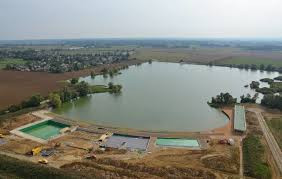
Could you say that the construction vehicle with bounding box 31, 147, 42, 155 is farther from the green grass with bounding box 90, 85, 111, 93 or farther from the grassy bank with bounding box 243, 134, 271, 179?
the green grass with bounding box 90, 85, 111, 93

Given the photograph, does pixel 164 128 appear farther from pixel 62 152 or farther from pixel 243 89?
pixel 243 89

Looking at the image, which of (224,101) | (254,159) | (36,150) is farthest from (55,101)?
(254,159)

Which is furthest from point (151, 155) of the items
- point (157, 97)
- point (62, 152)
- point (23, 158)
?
point (157, 97)

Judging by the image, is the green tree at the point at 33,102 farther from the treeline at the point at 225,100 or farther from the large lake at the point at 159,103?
the treeline at the point at 225,100

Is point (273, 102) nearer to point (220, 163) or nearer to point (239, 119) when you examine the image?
point (239, 119)

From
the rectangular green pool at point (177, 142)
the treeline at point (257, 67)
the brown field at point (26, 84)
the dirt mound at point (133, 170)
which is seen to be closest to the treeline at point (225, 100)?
the rectangular green pool at point (177, 142)

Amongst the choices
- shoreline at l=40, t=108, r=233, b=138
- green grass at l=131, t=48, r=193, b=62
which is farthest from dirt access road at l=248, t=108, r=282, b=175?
green grass at l=131, t=48, r=193, b=62
